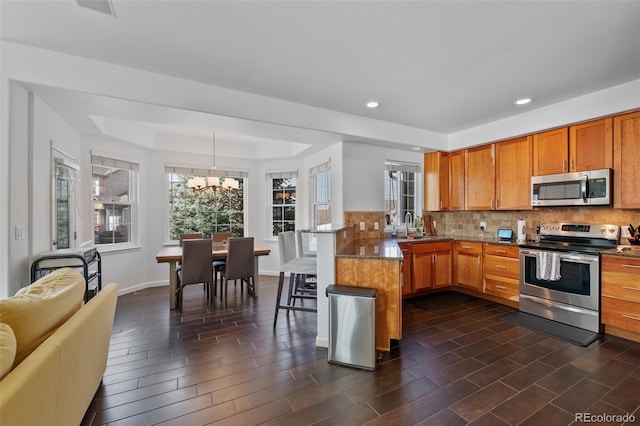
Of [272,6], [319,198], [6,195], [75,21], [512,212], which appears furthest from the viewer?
[319,198]

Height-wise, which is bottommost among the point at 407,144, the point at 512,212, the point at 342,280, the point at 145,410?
the point at 145,410

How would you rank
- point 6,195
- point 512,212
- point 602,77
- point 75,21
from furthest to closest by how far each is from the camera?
1. point 512,212
2. point 602,77
3. point 6,195
4. point 75,21

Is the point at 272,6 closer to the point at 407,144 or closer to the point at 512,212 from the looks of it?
the point at 407,144

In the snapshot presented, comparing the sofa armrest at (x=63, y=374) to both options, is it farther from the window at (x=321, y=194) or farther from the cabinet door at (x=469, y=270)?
the cabinet door at (x=469, y=270)

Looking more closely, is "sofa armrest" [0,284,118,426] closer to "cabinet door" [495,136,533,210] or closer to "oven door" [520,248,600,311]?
"oven door" [520,248,600,311]

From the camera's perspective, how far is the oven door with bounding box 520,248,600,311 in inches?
115

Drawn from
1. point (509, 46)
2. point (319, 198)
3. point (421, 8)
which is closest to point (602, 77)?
point (509, 46)

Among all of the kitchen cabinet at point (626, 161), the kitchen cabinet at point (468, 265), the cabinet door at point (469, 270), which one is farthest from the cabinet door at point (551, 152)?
the cabinet door at point (469, 270)

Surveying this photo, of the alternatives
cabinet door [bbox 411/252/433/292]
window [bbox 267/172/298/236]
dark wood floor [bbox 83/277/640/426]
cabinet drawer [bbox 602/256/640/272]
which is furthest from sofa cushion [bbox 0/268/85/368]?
cabinet drawer [bbox 602/256/640/272]

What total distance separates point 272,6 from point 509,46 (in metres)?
1.85

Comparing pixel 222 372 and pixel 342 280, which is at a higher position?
pixel 342 280

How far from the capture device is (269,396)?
1.98 meters

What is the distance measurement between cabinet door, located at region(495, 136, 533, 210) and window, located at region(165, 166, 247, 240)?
4273 mm

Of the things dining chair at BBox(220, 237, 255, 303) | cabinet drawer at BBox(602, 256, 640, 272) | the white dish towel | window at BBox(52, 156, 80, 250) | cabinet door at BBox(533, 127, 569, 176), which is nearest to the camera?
cabinet drawer at BBox(602, 256, 640, 272)
